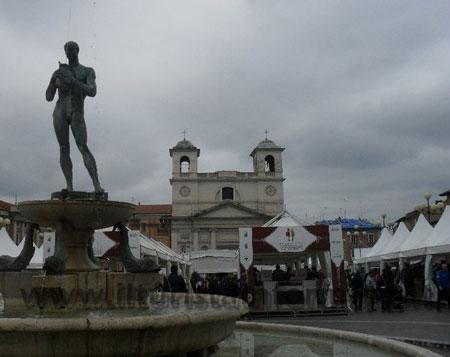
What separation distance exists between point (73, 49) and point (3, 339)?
503cm

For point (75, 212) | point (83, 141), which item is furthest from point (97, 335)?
point (83, 141)

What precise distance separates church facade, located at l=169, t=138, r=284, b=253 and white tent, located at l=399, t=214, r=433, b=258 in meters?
50.8

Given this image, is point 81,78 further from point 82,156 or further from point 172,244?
point 172,244

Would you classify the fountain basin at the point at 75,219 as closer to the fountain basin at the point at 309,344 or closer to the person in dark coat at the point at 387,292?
the fountain basin at the point at 309,344

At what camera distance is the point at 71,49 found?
28.0 ft

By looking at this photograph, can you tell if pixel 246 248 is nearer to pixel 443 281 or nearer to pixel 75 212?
pixel 443 281

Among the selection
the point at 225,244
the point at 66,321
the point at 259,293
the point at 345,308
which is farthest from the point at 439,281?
the point at 225,244

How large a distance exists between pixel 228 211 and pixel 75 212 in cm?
6642

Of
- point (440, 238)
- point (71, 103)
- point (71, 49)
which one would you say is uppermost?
point (71, 49)

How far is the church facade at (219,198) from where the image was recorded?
242ft

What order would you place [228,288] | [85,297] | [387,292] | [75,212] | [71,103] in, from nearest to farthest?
[85,297] → [75,212] → [71,103] → [228,288] → [387,292]

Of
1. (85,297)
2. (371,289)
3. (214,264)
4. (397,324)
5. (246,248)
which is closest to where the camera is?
(85,297)

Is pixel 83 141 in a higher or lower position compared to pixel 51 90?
lower

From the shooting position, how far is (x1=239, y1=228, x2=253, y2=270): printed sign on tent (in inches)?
713
